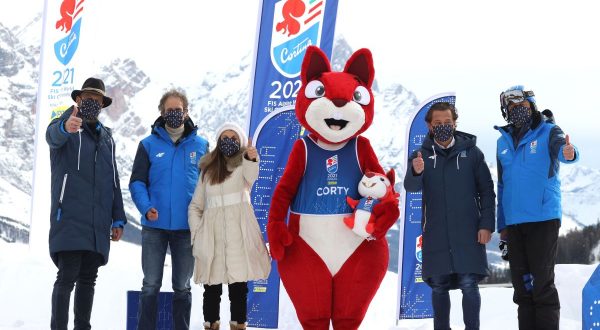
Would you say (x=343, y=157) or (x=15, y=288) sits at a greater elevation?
(x=343, y=157)

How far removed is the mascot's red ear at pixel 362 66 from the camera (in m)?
4.38

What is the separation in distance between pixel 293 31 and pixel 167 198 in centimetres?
278

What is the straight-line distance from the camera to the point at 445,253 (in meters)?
4.38

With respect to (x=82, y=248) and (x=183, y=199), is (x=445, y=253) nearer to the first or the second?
(x=183, y=199)

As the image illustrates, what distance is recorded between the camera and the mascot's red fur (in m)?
4.10

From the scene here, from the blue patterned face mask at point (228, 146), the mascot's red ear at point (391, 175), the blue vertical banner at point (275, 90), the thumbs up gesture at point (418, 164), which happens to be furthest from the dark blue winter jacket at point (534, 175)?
the blue vertical banner at point (275, 90)

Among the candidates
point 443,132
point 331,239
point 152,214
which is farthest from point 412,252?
point 152,214

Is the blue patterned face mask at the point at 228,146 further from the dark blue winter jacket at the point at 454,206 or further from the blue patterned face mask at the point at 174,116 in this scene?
the dark blue winter jacket at the point at 454,206

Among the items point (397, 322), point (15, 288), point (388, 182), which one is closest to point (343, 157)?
point (388, 182)

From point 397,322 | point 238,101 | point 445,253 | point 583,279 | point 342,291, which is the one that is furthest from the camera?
point 238,101

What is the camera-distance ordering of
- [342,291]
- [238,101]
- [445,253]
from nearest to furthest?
[342,291] < [445,253] < [238,101]

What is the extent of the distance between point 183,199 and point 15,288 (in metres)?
4.22

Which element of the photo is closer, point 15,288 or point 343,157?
point 343,157

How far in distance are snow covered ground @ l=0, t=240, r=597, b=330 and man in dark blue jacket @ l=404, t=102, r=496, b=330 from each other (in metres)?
2.27
